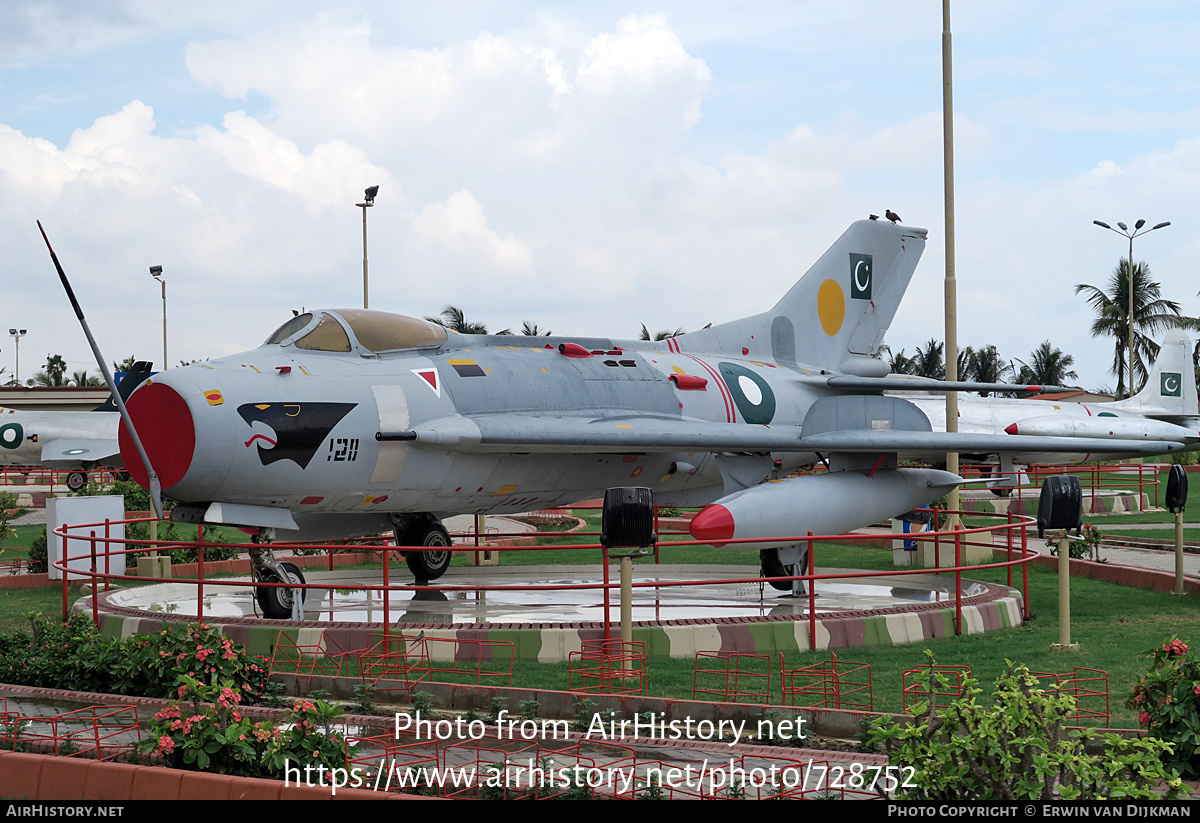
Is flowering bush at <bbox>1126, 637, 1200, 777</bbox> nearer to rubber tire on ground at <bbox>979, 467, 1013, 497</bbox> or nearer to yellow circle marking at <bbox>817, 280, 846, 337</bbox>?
yellow circle marking at <bbox>817, 280, 846, 337</bbox>

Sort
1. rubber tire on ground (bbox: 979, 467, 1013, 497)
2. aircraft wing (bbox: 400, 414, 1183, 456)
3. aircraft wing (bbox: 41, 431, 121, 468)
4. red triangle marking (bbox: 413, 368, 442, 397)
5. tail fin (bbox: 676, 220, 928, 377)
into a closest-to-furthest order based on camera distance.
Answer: aircraft wing (bbox: 400, 414, 1183, 456)
red triangle marking (bbox: 413, 368, 442, 397)
tail fin (bbox: 676, 220, 928, 377)
rubber tire on ground (bbox: 979, 467, 1013, 497)
aircraft wing (bbox: 41, 431, 121, 468)

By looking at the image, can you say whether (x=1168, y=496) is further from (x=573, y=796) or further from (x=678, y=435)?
(x=573, y=796)

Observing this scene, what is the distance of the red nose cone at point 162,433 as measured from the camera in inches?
456

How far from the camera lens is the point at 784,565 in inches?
589

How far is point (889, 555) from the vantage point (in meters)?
22.7

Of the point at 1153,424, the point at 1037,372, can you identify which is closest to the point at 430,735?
the point at 1153,424

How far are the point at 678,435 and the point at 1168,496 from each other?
6.37 meters

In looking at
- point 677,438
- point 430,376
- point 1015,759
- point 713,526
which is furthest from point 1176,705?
point 430,376

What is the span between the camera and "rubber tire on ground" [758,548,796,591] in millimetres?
14961

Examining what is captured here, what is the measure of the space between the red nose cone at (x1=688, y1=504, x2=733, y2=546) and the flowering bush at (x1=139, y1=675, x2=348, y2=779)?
6100 mm

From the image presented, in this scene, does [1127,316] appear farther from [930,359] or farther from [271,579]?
[271,579]

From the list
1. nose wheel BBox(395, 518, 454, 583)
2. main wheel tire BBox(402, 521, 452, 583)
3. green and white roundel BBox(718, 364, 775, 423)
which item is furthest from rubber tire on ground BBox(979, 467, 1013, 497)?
nose wheel BBox(395, 518, 454, 583)

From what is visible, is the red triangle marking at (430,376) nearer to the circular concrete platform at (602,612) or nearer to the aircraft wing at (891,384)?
the circular concrete platform at (602,612)

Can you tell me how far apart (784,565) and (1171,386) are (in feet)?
118
